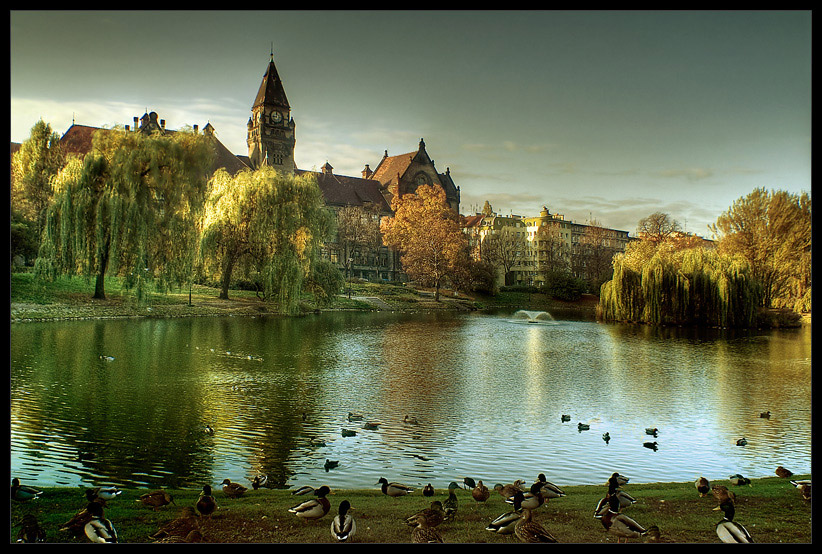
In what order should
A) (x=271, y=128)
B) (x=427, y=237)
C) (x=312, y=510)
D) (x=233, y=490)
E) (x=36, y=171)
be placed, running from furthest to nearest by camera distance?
(x=271, y=128) → (x=427, y=237) → (x=36, y=171) → (x=233, y=490) → (x=312, y=510)

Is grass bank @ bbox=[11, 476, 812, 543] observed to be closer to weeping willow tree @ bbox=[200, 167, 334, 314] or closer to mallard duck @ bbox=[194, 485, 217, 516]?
mallard duck @ bbox=[194, 485, 217, 516]

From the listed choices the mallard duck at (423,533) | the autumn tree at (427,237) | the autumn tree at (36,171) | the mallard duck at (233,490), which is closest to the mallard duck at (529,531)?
the mallard duck at (423,533)

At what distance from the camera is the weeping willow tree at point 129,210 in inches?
1157

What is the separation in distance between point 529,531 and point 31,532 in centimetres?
415

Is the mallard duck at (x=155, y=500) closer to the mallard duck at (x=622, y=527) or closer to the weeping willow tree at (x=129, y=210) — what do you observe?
the mallard duck at (x=622, y=527)

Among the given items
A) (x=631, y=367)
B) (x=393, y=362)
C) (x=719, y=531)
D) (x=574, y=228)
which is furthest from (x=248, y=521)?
(x=574, y=228)

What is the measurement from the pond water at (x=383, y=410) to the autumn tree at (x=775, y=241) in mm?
18308

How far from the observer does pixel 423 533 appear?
17.8ft

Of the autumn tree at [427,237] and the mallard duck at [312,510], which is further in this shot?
the autumn tree at [427,237]

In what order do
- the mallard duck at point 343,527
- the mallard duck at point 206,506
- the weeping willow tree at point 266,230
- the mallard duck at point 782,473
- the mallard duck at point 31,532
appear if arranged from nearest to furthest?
→ the mallard duck at point 31,532, the mallard duck at point 343,527, the mallard duck at point 206,506, the mallard duck at point 782,473, the weeping willow tree at point 266,230

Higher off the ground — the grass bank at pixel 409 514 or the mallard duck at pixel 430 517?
the mallard duck at pixel 430 517

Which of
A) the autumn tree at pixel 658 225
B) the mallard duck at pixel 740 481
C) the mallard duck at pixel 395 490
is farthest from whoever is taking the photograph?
the autumn tree at pixel 658 225

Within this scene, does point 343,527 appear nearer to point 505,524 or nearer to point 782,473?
point 505,524

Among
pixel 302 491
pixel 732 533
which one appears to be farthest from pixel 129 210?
pixel 732 533
